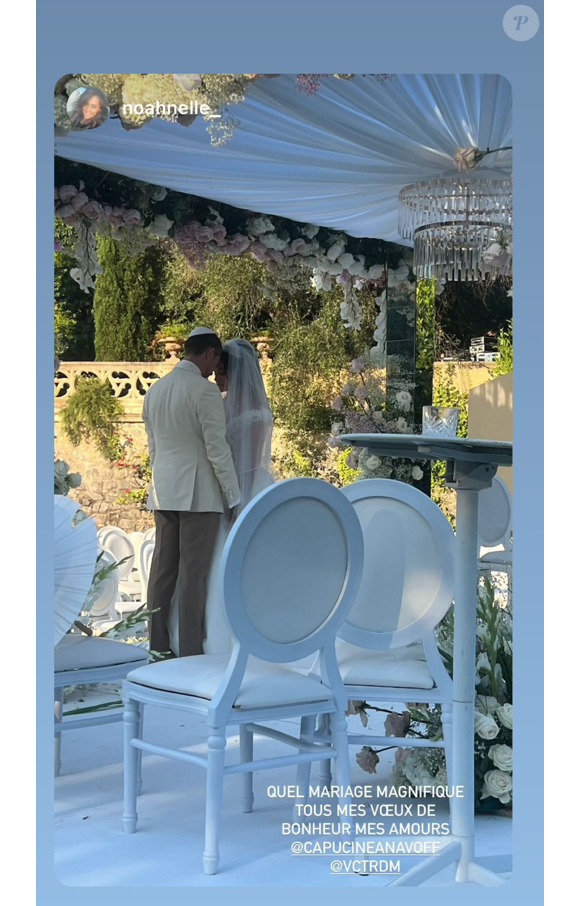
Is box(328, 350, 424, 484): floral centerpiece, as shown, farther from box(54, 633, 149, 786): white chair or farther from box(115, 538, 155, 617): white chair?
box(54, 633, 149, 786): white chair

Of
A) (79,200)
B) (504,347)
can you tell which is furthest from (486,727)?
(504,347)

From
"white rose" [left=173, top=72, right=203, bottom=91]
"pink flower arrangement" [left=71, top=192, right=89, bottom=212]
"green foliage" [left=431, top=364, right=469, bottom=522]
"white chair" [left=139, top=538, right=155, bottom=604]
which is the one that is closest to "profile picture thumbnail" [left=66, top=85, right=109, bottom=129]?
"white rose" [left=173, top=72, right=203, bottom=91]

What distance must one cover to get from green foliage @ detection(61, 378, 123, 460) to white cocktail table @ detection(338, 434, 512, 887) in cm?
684

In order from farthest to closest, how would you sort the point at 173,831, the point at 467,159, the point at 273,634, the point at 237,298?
the point at 237,298
the point at 467,159
the point at 173,831
the point at 273,634

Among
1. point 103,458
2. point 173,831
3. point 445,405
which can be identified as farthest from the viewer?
point 103,458

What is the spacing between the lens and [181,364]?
4.27 meters

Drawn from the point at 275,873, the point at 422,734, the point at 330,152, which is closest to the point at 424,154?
the point at 330,152

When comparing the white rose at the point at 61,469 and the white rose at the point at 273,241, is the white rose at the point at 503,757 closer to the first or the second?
the white rose at the point at 61,469

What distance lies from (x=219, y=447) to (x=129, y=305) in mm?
5223

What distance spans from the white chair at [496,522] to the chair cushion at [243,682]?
165 cm

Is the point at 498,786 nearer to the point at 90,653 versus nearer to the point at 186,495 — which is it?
the point at 90,653

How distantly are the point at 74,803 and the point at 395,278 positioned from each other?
3.25 meters

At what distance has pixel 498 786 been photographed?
256 cm
